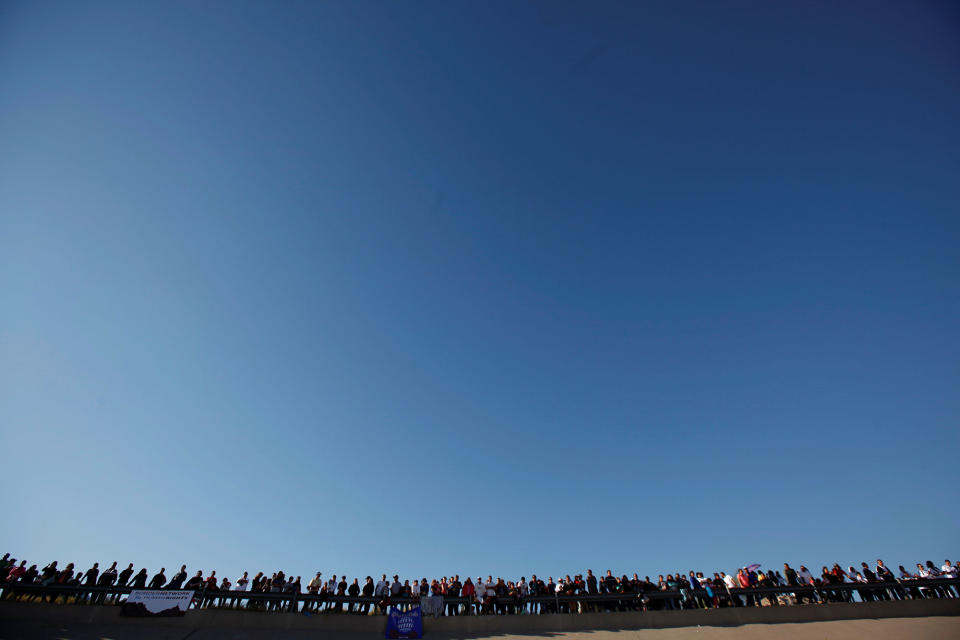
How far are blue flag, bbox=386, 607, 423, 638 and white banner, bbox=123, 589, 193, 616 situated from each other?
739 cm

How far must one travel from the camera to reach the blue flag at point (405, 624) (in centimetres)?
1598

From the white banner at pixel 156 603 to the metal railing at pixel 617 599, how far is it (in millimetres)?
501

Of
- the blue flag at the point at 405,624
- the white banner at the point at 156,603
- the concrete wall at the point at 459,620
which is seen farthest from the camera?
the blue flag at the point at 405,624

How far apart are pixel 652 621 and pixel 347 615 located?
11478 mm

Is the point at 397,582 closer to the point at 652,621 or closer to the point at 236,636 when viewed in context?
the point at 236,636

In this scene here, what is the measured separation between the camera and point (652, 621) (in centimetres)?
1653

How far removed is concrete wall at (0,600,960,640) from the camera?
15.4 metres

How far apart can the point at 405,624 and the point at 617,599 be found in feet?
26.8

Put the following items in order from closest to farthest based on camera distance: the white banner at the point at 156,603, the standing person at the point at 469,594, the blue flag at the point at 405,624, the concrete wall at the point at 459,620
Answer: the concrete wall at the point at 459,620
the white banner at the point at 156,603
the blue flag at the point at 405,624
the standing person at the point at 469,594

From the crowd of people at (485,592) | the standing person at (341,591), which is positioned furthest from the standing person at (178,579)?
the standing person at (341,591)

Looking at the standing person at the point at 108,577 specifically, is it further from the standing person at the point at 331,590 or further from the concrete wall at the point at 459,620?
the standing person at the point at 331,590

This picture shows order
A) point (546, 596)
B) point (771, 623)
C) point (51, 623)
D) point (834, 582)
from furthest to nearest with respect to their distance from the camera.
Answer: point (834, 582)
point (546, 596)
point (771, 623)
point (51, 623)

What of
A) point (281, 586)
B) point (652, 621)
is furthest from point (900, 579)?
point (281, 586)

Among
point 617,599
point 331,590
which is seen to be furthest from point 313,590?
point 617,599
